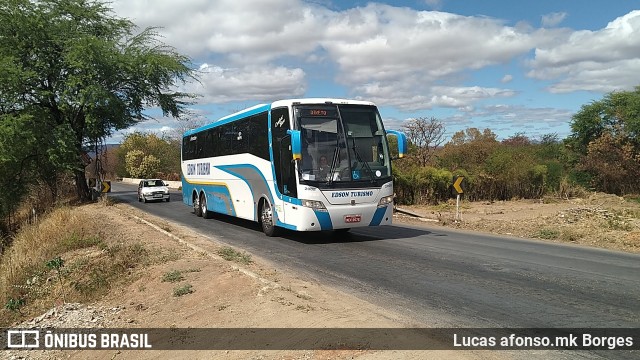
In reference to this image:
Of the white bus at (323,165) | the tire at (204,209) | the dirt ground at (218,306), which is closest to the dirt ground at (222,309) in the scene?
the dirt ground at (218,306)

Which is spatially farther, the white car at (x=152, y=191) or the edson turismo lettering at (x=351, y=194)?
the white car at (x=152, y=191)

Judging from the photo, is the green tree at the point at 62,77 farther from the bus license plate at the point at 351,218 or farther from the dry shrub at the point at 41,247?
the bus license plate at the point at 351,218

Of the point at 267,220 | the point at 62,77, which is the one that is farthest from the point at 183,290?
the point at 62,77

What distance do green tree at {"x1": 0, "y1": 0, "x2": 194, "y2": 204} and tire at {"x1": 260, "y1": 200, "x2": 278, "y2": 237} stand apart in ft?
53.4

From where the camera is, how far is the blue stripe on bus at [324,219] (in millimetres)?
11906

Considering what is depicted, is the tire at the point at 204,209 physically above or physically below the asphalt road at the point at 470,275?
above

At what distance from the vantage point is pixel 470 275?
28.5 ft

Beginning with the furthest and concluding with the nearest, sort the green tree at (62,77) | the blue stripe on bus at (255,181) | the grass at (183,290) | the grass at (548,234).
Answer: the green tree at (62,77) → the grass at (548,234) → the blue stripe on bus at (255,181) → the grass at (183,290)

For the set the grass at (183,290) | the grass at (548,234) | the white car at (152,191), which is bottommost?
the grass at (548,234)

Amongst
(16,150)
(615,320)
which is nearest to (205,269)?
(615,320)

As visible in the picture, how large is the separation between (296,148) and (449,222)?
8.97 meters

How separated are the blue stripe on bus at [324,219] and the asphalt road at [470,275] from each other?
560 mm

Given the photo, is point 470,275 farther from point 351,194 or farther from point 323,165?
point 323,165

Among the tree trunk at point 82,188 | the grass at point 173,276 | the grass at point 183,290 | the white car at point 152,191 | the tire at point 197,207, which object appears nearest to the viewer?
the grass at point 183,290
